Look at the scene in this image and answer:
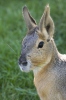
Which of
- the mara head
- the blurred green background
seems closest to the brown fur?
the mara head

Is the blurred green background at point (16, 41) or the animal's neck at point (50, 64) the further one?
the blurred green background at point (16, 41)

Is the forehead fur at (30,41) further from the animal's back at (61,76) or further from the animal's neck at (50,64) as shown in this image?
the animal's back at (61,76)

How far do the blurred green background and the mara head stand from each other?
1.19 meters

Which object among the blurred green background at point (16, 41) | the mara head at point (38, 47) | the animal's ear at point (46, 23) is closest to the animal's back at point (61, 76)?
the mara head at point (38, 47)

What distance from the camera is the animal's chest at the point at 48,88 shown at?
4.70 metres

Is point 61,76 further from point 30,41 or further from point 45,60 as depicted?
point 30,41

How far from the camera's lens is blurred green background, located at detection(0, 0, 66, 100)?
575 centimetres

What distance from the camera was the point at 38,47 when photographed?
4512 mm

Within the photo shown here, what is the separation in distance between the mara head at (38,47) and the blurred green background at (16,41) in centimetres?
119

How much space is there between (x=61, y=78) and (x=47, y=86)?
18cm

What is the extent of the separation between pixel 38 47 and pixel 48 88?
0.49 m

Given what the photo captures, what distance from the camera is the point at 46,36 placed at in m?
4.62

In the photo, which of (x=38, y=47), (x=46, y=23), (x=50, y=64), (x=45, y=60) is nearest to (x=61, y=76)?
(x=50, y=64)

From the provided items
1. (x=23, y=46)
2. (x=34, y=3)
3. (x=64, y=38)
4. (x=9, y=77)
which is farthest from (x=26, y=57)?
(x=34, y=3)
